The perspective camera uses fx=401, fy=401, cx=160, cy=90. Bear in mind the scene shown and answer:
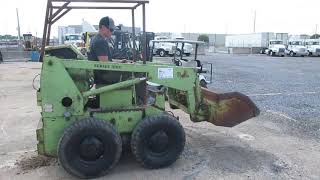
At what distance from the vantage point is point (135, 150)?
5547 millimetres

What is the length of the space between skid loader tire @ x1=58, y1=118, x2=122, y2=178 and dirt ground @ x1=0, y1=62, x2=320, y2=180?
0.22 metres

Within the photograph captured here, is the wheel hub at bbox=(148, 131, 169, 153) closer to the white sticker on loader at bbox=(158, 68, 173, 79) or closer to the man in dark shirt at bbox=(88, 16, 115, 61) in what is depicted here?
the white sticker on loader at bbox=(158, 68, 173, 79)

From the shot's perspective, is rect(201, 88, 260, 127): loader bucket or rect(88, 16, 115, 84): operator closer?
rect(88, 16, 115, 84): operator

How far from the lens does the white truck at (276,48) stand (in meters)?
46.9

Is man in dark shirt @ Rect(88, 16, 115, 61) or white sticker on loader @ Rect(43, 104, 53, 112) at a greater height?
man in dark shirt @ Rect(88, 16, 115, 61)

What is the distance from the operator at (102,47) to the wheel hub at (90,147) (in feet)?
3.15

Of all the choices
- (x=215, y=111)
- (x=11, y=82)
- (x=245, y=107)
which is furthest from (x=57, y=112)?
(x=11, y=82)

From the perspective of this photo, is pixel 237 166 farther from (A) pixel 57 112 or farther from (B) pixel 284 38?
(B) pixel 284 38

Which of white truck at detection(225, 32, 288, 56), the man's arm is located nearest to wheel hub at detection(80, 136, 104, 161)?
the man's arm

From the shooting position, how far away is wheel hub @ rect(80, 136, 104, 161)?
5.28 metres

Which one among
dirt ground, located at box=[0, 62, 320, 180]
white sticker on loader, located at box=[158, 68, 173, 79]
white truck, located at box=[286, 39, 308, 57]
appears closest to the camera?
dirt ground, located at box=[0, 62, 320, 180]

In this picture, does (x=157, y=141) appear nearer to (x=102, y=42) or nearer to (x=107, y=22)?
(x=102, y=42)

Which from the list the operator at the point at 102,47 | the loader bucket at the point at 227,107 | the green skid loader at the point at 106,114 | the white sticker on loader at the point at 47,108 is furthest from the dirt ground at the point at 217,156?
the operator at the point at 102,47

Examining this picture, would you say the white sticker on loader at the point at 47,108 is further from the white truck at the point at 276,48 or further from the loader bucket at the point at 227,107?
the white truck at the point at 276,48
